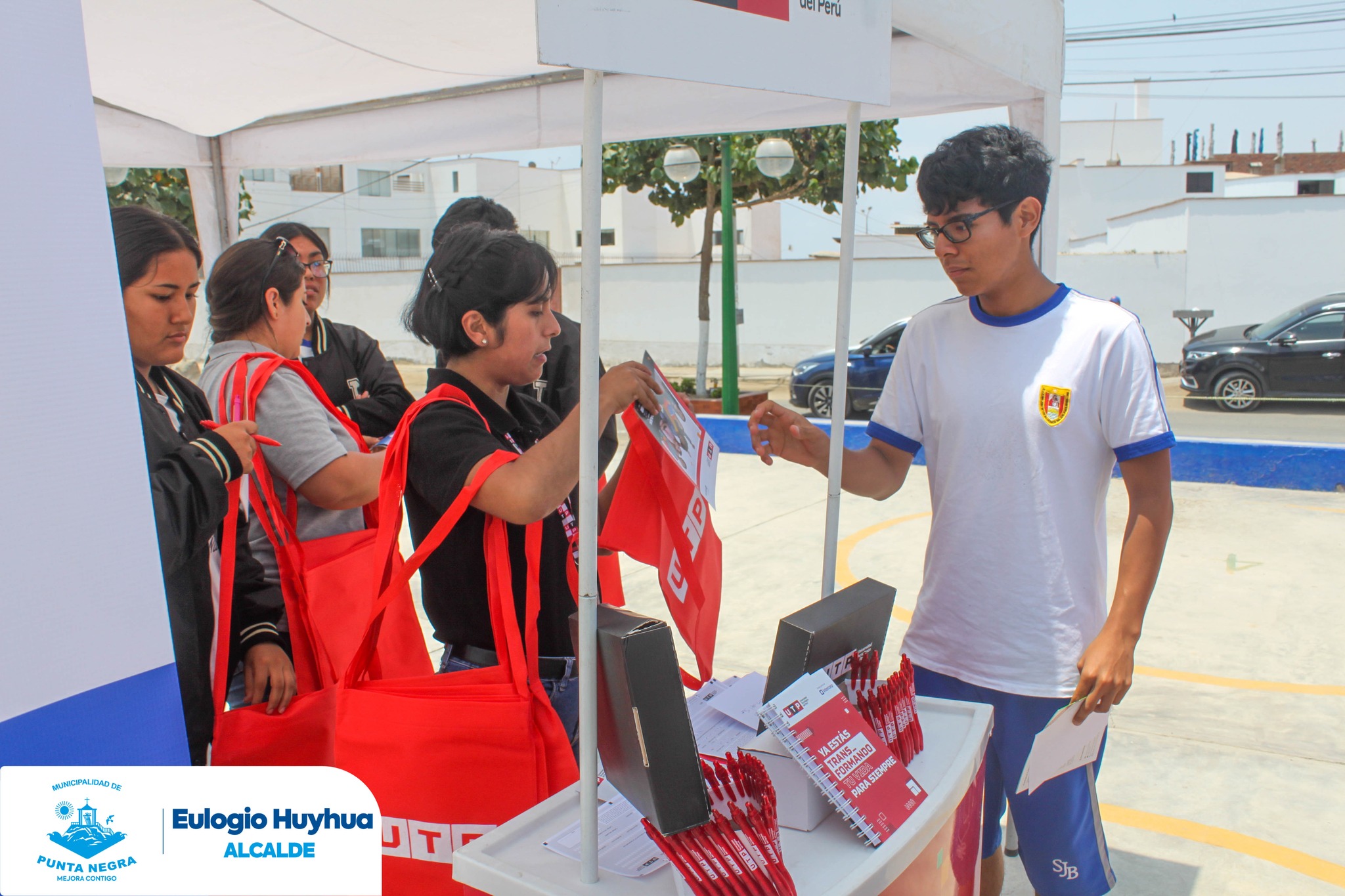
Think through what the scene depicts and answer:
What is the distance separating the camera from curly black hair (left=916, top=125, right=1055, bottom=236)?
186cm

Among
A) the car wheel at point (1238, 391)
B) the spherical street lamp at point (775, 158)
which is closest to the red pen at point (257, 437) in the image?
the spherical street lamp at point (775, 158)

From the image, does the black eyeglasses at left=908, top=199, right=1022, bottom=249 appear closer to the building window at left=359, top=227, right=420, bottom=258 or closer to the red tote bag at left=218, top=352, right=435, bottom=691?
the red tote bag at left=218, top=352, right=435, bottom=691

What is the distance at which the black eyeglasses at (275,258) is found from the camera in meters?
2.41

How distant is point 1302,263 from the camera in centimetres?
2095

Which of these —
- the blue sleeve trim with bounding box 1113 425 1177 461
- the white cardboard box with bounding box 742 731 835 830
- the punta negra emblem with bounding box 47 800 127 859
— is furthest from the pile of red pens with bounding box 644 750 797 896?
the blue sleeve trim with bounding box 1113 425 1177 461

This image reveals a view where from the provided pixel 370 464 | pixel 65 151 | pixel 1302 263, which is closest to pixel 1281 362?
pixel 1302 263

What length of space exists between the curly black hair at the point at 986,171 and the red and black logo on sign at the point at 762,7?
2.02 ft

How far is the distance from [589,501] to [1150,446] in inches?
44.7

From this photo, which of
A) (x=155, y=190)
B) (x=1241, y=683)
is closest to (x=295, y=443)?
(x=1241, y=683)

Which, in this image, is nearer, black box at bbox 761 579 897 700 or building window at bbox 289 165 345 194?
black box at bbox 761 579 897 700

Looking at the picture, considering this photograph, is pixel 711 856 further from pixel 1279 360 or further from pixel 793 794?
pixel 1279 360

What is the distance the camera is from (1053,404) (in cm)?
185

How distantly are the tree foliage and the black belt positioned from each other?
34.4 feet

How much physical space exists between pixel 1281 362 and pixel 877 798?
1363cm
